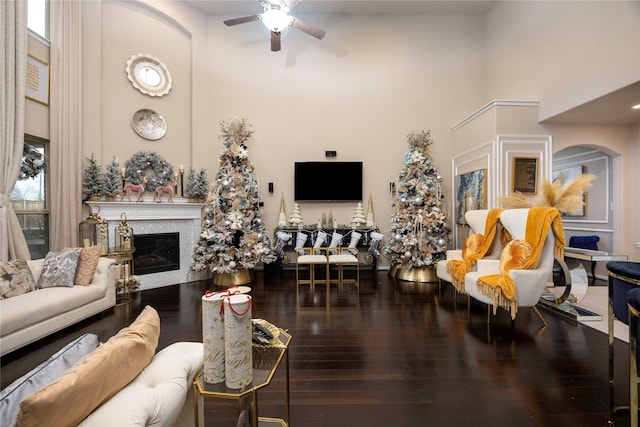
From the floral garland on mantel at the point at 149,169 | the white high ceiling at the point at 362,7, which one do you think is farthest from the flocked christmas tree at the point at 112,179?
the white high ceiling at the point at 362,7

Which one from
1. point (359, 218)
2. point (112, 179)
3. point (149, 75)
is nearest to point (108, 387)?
point (112, 179)

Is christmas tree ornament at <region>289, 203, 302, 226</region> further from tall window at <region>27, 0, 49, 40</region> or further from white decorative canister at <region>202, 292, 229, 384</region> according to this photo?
white decorative canister at <region>202, 292, 229, 384</region>

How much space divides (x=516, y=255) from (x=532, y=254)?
0.46 feet

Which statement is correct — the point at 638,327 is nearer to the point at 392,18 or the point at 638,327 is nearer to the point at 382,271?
the point at 382,271

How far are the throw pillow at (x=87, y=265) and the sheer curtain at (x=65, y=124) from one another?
91 cm

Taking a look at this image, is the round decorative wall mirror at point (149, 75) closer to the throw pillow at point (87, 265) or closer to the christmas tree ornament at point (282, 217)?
the christmas tree ornament at point (282, 217)

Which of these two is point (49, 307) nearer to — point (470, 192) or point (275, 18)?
point (275, 18)

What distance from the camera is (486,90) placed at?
19.6 feet

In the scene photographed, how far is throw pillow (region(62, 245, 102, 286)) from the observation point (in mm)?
3309

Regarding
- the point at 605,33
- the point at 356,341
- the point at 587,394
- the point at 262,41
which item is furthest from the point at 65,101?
the point at 605,33

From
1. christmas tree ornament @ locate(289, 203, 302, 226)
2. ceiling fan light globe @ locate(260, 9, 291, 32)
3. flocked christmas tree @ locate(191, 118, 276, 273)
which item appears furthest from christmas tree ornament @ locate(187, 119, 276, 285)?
ceiling fan light globe @ locate(260, 9, 291, 32)

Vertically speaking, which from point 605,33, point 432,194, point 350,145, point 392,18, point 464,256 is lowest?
point 464,256

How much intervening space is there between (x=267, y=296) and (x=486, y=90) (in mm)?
5876

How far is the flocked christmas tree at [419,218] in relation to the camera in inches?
193
